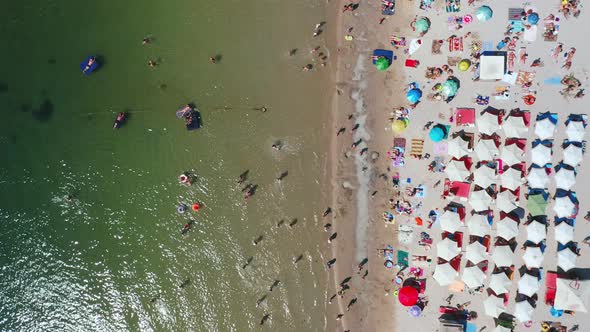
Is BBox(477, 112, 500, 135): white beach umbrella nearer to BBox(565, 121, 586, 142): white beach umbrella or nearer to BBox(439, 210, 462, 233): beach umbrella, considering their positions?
BBox(565, 121, 586, 142): white beach umbrella

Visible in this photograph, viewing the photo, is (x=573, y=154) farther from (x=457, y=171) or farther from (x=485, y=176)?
(x=457, y=171)

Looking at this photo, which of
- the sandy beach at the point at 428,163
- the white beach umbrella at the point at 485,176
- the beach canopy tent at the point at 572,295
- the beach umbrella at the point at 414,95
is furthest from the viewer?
the beach umbrella at the point at 414,95

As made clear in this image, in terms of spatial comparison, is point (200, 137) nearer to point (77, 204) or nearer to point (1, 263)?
point (77, 204)

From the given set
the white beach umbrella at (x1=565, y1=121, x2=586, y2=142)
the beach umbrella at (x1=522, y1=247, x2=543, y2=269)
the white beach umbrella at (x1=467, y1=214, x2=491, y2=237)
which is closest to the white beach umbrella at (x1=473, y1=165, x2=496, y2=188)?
the white beach umbrella at (x1=467, y1=214, x2=491, y2=237)

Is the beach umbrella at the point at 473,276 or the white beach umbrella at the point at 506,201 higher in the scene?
the white beach umbrella at the point at 506,201

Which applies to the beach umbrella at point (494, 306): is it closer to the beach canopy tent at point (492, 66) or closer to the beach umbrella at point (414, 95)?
the beach umbrella at point (414, 95)

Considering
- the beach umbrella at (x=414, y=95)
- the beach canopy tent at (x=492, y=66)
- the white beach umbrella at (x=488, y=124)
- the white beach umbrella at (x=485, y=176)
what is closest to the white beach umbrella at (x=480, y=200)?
the white beach umbrella at (x=485, y=176)
